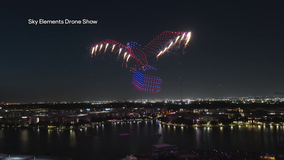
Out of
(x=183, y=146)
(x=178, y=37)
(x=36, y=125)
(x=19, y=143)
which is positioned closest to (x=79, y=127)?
(x=36, y=125)

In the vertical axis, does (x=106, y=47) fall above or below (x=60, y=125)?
above

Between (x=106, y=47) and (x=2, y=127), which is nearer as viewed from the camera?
(x=106, y=47)

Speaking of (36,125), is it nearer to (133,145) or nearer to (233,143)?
(133,145)

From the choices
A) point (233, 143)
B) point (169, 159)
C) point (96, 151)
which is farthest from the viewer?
point (233, 143)

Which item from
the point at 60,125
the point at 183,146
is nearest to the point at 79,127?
the point at 60,125

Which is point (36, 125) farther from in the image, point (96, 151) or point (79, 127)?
point (96, 151)

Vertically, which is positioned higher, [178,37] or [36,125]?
[178,37]

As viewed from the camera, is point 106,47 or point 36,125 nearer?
point 106,47

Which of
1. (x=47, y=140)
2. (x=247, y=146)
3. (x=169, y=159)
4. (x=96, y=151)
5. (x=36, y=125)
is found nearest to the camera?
(x=169, y=159)

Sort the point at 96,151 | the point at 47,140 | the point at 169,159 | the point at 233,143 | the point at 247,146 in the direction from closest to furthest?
the point at 169,159 < the point at 96,151 < the point at 247,146 < the point at 233,143 < the point at 47,140
